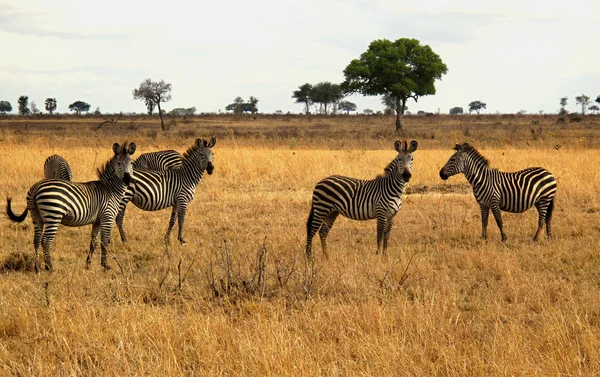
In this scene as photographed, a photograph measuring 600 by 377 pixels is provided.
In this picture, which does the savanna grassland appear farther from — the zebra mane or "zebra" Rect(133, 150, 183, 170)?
"zebra" Rect(133, 150, 183, 170)

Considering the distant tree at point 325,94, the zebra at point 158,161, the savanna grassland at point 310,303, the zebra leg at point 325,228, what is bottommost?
the savanna grassland at point 310,303

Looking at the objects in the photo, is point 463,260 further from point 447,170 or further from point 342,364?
point 342,364

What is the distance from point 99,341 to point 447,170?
7.14 meters

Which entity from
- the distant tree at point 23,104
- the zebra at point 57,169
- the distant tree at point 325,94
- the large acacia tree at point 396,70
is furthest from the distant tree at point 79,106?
the zebra at point 57,169

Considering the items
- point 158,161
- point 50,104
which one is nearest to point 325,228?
point 158,161

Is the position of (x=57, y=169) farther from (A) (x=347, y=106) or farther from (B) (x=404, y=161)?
(A) (x=347, y=106)

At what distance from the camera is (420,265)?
A: 8008 mm

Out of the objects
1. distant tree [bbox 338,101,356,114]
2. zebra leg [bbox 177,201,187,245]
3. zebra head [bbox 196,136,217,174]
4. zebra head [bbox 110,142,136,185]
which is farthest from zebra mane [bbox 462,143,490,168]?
distant tree [bbox 338,101,356,114]

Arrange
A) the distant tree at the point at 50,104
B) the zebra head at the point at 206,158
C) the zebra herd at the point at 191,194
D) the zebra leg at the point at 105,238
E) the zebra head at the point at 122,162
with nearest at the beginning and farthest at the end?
the zebra herd at the point at 191,194, the zebra leg at the point at 105,238, the zebra head at the point at 122,162, the zebra head at the point at 206,158, the distant tree at the point at 50,104

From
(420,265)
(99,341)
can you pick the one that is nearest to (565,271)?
(420,265)

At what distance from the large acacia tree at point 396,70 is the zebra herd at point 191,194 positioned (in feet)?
134

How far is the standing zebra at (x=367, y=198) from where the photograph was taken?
8.98 m

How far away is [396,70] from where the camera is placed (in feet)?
167

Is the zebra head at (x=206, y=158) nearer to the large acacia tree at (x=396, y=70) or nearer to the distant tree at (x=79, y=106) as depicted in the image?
the large acacia tree at (x=396, y=70)
